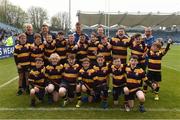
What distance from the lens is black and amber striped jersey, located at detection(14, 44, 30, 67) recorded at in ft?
31.0

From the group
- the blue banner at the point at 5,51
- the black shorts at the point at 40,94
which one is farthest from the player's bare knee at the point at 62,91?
the blue banner at the point at 5,51

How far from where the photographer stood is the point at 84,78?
8688 mm

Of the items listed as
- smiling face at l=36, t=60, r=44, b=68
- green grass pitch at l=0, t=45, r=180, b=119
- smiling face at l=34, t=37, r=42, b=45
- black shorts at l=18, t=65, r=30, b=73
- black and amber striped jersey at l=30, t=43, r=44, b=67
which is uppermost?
smiling face at l=34, t=37, r=42, b=45

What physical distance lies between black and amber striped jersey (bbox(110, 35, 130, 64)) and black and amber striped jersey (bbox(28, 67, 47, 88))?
1888mm

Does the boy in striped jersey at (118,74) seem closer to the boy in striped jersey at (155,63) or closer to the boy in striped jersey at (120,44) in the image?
the boy in striped jersey at (120,44)

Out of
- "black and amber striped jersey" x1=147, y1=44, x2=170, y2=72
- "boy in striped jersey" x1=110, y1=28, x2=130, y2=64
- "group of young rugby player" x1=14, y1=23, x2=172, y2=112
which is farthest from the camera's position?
"black and amber striped jersey" x1=147, y1=44, x2=170, y2=72

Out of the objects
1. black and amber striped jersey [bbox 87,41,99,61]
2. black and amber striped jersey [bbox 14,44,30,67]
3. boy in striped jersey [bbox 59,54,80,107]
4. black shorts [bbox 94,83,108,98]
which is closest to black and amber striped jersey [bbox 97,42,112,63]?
black and amber striped jersey [bbox 87,41,99,61]

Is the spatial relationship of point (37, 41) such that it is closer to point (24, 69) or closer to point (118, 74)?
point (24, 69)

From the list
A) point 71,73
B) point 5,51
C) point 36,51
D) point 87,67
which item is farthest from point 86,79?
point 5,51

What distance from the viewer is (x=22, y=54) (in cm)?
948

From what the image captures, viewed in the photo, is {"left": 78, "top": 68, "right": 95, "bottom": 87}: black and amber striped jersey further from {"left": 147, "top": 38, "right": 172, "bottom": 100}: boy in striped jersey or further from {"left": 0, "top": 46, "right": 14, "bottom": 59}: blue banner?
{"left": 0, "top": 46, "right": 14, "bottom": 59}: blue banner

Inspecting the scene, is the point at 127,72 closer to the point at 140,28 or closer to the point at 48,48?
the point at 48,48

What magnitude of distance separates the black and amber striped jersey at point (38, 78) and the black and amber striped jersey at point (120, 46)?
6.19 feet

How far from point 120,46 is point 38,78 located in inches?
86.8
